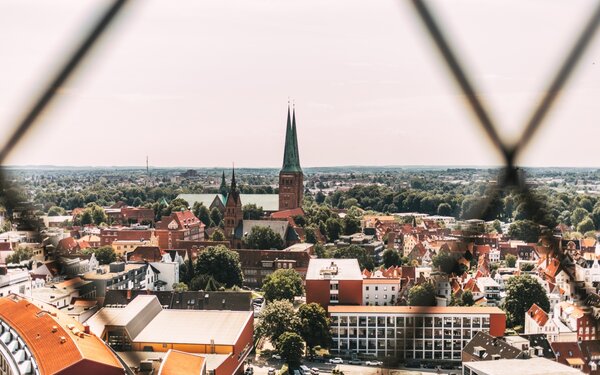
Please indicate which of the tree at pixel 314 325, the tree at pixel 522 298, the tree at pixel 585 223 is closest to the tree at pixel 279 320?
the tree at pixel 314 325

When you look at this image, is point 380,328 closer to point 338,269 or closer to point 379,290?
point 379,290

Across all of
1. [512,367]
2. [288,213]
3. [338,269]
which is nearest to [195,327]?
[338,269]

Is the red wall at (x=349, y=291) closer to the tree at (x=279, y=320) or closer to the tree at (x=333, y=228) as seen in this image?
the tree at (x=279, y=320)

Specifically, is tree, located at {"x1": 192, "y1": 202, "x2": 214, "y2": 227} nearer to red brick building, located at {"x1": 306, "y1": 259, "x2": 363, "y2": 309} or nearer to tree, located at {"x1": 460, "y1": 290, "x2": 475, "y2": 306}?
red brick building, located at {"x1": 306, "y1": 259, "x2": 363, "y2": 309}

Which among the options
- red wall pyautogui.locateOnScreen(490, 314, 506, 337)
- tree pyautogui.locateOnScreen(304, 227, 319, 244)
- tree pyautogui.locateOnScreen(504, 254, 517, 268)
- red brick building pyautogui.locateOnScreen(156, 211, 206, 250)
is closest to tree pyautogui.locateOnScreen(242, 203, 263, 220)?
red brick building pyautogui.locateOnScreen(156, 211, 206, 250)

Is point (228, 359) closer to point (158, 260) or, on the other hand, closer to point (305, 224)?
point (158, 260)

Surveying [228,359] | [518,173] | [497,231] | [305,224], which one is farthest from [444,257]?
[305,224]
